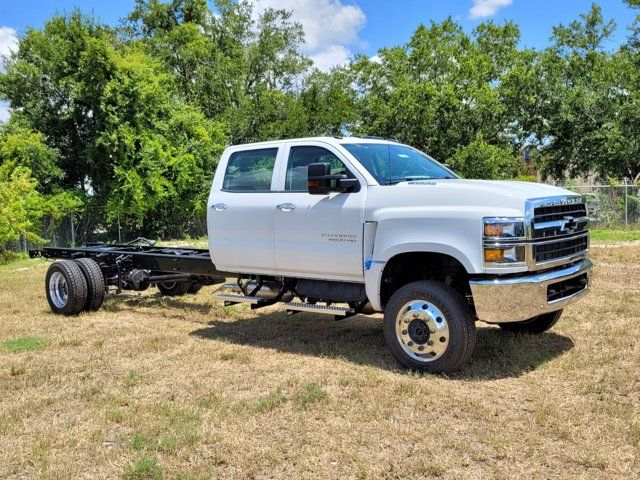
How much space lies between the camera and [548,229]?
560 centimetres

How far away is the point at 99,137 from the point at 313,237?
66.3ft

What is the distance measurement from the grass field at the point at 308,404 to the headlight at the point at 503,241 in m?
1.10

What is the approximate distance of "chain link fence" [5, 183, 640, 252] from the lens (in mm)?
22984

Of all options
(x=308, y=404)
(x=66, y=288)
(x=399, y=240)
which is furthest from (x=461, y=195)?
(x=66, y=288)

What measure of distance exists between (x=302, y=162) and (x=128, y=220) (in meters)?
21.0

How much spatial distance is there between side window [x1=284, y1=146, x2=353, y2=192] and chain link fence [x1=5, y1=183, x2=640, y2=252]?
16.3 meters

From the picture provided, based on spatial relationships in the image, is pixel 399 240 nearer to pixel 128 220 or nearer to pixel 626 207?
pixel 626 207

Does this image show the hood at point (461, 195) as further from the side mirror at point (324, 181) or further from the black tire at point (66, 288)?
the black tire at point (66, 288)

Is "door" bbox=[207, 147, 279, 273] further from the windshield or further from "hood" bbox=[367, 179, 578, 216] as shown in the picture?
"hood" bbox=[367, 179, 578, 216]

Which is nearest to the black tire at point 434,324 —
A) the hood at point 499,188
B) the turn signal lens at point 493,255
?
the turn signal lens at point 493,255

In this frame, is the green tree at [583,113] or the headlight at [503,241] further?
the green tree at [583,113]

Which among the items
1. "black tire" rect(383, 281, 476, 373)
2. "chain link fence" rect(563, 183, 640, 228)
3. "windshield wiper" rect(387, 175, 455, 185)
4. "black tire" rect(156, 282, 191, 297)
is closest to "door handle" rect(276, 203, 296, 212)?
"windshield wiper" rect(387, 175, 455, 185)

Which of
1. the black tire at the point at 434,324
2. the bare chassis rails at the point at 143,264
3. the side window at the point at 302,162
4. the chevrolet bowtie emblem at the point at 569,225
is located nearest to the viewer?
the black tire at the point at 434,324

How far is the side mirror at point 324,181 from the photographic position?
6.16 meters
